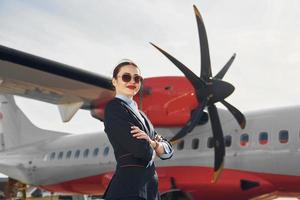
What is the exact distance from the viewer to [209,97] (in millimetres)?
9961

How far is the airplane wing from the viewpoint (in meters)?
9.42

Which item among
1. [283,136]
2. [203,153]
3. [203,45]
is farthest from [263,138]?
[203,45]

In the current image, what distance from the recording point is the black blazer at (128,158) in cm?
210

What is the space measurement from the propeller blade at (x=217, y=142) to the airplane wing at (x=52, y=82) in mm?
2804

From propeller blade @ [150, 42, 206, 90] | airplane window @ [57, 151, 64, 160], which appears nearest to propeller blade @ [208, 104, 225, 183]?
propeller blade @ [150, 42, 206, 90]

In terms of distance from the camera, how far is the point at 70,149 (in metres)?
14.5

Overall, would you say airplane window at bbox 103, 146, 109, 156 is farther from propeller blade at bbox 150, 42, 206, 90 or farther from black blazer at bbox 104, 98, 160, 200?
black blazer at bbox 104, 98, 160, 200

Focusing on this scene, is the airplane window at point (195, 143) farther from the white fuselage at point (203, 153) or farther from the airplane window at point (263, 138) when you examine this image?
the airplane window at point (263, 138)

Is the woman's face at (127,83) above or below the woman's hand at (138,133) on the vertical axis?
above

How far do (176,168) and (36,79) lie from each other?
4534mm

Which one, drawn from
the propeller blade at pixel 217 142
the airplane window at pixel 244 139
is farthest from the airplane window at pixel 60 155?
the airplane window at pixel 244 139

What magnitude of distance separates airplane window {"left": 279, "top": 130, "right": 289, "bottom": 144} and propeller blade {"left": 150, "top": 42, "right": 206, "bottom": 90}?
87.9 inches

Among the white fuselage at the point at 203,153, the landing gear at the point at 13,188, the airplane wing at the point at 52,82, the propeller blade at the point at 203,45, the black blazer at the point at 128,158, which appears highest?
the propeller blade at the point at 203,45

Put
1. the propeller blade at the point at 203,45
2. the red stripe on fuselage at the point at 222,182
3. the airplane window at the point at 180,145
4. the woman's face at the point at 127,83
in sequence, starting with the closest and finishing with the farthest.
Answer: the woman's face at the point at 127,83, the red stripe on fuselage at the point at 222,182, the propeller blade at the point at 203,45, the airplane window at the point at 180,145
